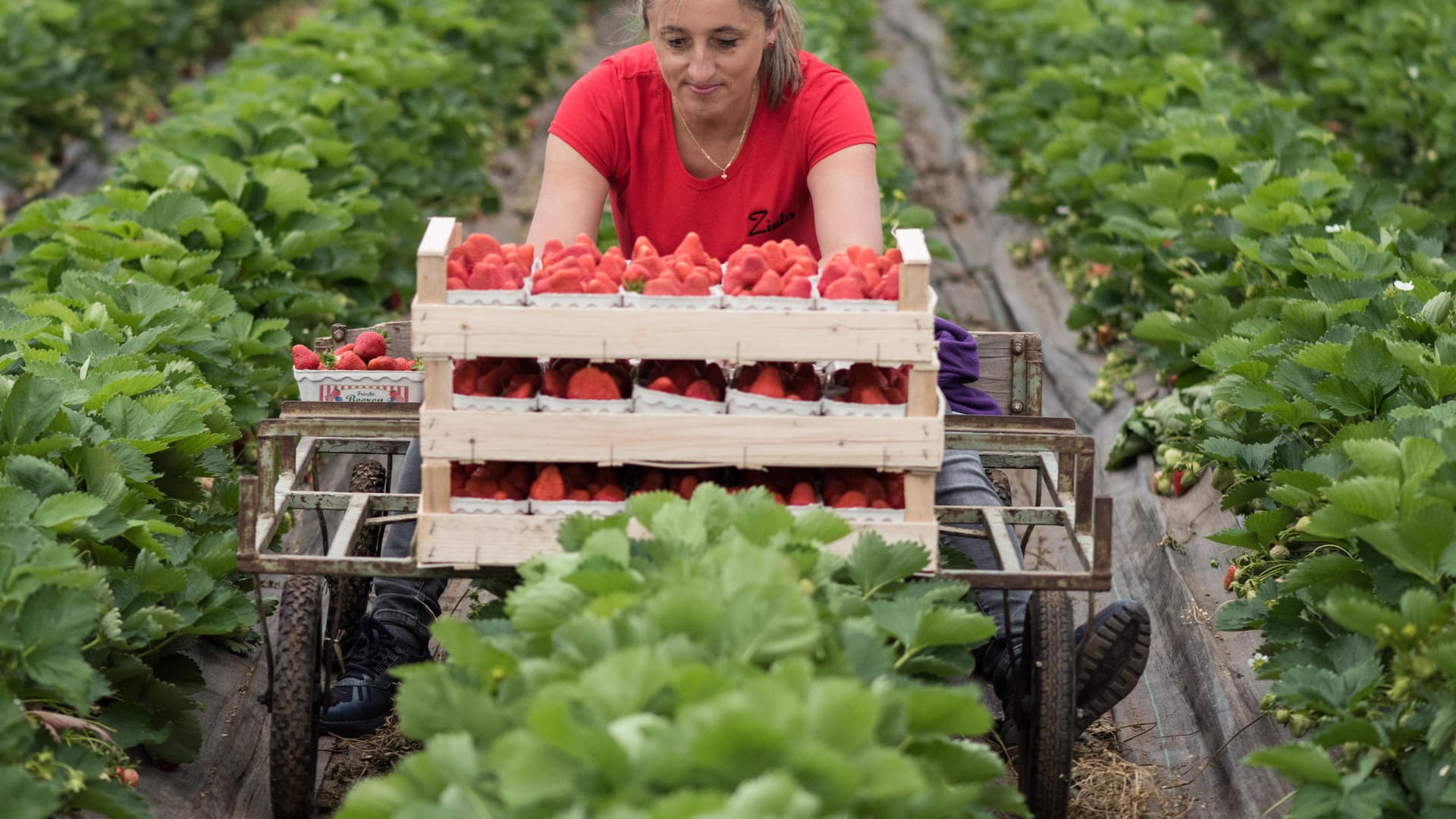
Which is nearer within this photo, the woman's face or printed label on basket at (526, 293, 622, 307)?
printed label on basket at (526, 293, 622, 307)

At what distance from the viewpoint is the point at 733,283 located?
118 inches

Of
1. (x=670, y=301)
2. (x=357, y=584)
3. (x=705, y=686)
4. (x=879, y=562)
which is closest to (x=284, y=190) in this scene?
(x=357, y=584)

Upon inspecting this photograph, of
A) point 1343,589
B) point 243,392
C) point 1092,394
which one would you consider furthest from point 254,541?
point 1092,394

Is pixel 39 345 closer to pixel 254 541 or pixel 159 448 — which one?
pixel 159 448

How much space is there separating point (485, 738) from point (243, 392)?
2.44m

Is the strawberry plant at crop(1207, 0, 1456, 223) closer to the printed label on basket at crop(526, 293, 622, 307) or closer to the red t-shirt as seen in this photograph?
the red t-shirt

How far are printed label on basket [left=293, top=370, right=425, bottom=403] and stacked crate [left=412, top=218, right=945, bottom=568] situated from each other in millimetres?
765

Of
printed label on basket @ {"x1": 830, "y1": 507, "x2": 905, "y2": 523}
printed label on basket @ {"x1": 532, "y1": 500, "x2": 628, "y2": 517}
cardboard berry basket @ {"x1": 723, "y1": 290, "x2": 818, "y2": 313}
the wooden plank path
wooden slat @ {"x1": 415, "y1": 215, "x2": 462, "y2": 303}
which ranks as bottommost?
the wooden plank path

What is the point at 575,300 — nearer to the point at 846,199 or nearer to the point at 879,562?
the point at 879,562

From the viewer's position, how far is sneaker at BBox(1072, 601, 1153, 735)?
133 inches

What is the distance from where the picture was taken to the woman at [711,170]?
12.0ft

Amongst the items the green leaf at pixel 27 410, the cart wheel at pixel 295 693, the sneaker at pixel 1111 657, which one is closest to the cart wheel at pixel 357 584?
the cart wheel at pixel 295 693

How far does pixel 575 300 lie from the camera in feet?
9.61

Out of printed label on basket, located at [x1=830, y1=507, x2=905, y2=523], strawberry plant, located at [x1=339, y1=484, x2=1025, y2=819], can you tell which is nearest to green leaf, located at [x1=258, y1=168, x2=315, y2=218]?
strawberry plant, located at [x1=339, y1=484, x2=1025, y2=819]
